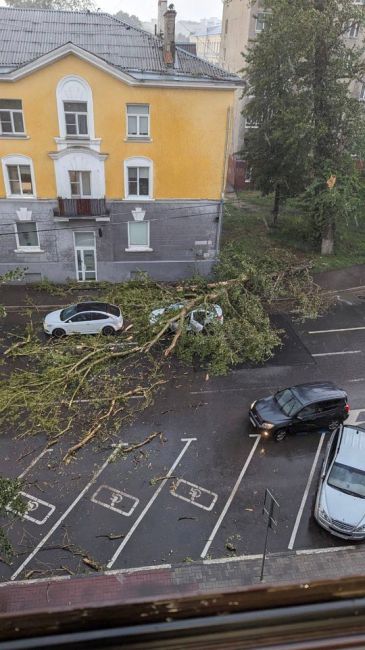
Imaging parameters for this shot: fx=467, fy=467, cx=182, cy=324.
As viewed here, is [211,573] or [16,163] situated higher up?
[16,163]

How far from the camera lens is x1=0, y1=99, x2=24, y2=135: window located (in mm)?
18875

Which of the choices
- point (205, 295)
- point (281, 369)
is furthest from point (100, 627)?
point (205, 295)

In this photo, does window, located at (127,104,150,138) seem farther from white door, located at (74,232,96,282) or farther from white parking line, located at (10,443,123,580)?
white parking line, located at (10,443,123,580)

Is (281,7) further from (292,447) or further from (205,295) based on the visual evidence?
(292,447)

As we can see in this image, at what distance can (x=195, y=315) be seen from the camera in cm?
1772

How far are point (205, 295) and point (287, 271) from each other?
5.48m

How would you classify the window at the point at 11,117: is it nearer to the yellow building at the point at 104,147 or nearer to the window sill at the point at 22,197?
the yellow building at the point at 104,147

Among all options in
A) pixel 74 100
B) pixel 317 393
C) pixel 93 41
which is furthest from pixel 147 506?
pixel 93 41

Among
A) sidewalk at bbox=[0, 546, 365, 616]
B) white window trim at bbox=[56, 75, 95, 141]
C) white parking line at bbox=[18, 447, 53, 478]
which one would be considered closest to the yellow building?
white window trim at bbox=[56, 75, 95, 141]

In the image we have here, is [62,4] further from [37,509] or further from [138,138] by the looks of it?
[37,509]

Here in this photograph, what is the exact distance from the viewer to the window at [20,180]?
20.1 metres

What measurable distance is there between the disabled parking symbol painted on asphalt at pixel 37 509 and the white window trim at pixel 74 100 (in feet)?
47.7

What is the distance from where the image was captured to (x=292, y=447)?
13.2 m

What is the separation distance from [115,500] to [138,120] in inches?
607
